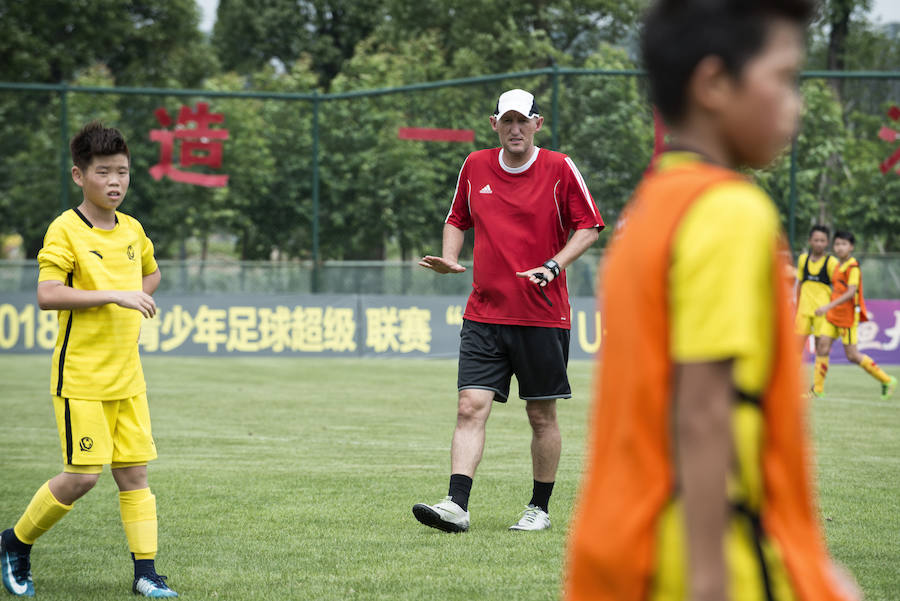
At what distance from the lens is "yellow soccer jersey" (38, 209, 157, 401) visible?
15.6 feet

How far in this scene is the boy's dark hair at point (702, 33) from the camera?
5.84 ft

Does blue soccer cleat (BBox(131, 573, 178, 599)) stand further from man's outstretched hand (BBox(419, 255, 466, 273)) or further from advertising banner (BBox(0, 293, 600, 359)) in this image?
advertising banner (BBox(0, 293, 600, 359))

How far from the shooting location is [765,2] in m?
1.80

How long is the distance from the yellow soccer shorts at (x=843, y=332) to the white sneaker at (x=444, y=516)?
9537 millimetres

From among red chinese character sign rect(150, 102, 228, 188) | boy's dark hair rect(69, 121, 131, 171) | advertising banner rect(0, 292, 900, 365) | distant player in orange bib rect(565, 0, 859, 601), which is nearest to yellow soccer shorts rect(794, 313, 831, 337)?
advertising banner rect(0, 292, 900, 365)

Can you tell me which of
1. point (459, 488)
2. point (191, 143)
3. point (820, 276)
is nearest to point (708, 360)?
point (459, 488)

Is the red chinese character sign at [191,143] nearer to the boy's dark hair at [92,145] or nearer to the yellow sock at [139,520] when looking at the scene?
the boy's dark hair at [92,145]

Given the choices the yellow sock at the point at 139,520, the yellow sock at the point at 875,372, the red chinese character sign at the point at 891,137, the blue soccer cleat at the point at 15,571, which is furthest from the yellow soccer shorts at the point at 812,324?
the blue soccer cleat at the point at 15,571

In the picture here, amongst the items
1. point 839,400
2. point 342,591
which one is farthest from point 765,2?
point 839,400

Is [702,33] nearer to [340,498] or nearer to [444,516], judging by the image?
[444,516]

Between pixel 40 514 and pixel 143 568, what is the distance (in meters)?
0.48

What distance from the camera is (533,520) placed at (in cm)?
616

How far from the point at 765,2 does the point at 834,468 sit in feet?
23.0

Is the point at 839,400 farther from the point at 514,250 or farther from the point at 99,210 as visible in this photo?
the point at 99,210
